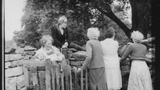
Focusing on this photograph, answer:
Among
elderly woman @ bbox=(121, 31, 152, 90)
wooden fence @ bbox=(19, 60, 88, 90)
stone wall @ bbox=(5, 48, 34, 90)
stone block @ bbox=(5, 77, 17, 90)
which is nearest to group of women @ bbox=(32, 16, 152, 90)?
elderly woman @ bbox=(121, 31, 152, 90)

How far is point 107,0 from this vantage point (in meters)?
5.95

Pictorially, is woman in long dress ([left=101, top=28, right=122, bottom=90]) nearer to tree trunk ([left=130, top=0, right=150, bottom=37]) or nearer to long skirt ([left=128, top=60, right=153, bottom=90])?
long skirt ([left=128, top=60, right=153, bottom=90])

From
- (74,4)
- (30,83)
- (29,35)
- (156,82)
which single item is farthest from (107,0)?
(156,82)

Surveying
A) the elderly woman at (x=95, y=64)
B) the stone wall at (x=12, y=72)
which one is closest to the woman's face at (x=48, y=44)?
the elderly woman at (x=95, y=64)

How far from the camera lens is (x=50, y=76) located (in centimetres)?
343

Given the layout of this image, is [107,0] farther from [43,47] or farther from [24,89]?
[24,89]

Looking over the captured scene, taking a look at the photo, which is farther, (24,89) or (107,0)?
(107,0)

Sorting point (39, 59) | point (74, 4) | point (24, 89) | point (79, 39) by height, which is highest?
point (74, 4)

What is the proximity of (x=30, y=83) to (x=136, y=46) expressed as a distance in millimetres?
1557

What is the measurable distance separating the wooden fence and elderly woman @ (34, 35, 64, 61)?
29 cm

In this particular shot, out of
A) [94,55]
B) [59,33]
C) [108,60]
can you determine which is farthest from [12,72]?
[59,33]

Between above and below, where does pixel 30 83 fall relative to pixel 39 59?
below

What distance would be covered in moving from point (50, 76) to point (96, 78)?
2.08ft

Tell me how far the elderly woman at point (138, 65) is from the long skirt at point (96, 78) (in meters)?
0.46
